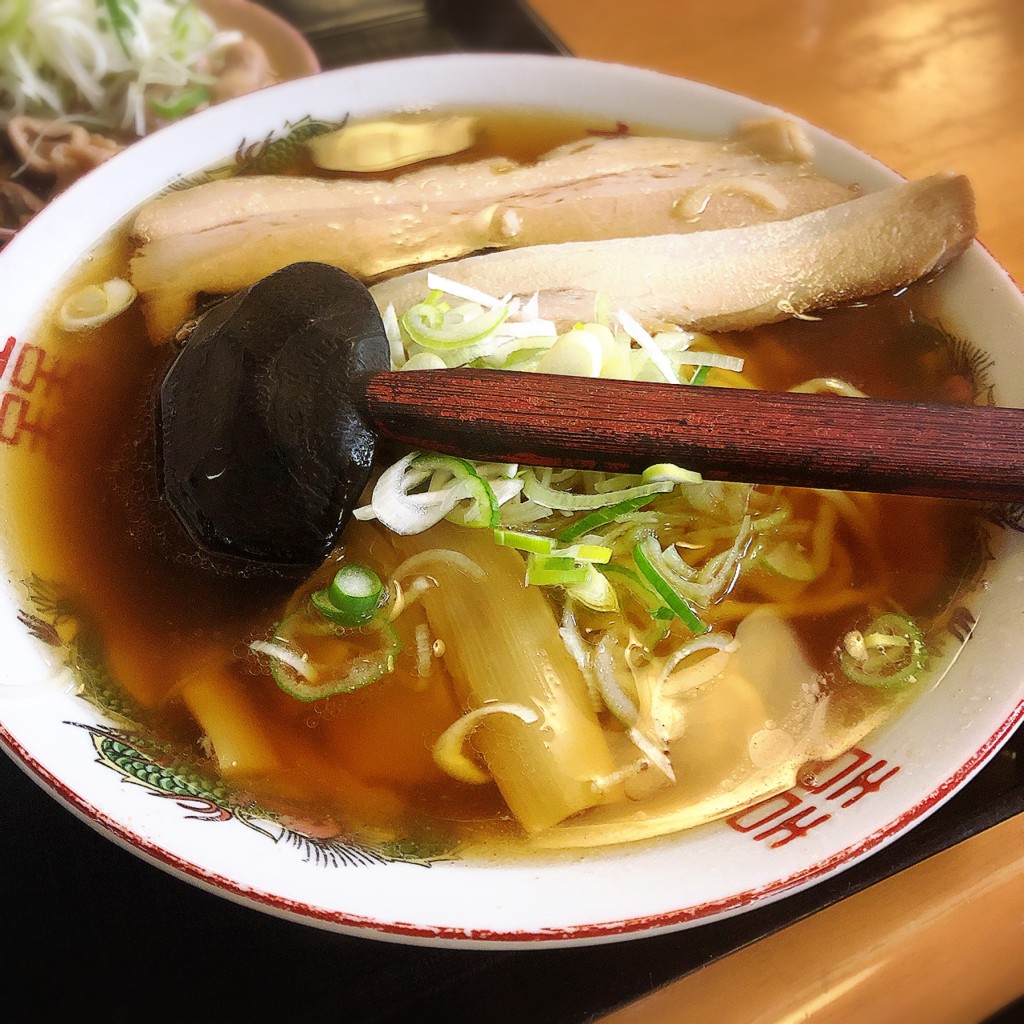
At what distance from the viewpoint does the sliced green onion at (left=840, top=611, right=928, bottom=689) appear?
40.7 inches

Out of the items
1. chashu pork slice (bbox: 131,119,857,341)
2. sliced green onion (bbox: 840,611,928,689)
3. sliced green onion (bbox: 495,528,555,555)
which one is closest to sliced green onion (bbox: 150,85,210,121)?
chashu pork slice (bbox: 131,119,857,341)

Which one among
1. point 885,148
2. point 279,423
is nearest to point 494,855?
point 279,423

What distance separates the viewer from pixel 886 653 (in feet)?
3.48

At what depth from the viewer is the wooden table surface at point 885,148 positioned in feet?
3.08

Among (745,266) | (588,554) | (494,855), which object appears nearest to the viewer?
(494,855)

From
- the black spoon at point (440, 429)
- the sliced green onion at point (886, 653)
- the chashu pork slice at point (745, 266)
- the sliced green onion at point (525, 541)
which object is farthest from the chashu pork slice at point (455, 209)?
the sliced green onion at point (886, 653)

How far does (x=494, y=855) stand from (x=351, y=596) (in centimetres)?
34

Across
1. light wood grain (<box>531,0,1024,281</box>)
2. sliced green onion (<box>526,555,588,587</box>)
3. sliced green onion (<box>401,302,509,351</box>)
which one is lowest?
sliced green onion (<box>526,555,588,587</box>)

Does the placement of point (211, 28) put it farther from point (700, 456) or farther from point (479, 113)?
point (700, 456)

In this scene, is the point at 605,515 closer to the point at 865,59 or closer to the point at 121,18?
the point at 121,18

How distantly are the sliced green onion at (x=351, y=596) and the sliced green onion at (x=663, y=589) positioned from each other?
1.08ft

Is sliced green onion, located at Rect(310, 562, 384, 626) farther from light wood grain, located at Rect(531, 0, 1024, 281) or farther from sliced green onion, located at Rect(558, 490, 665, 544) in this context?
light wood grain, located at Rect(531, 0, 1024, 281)

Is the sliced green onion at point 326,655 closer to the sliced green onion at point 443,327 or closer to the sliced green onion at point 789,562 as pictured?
the sliced green onion at point 443,327

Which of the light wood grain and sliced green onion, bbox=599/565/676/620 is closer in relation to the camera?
sliced green onion, bbox=599/565/676/620
